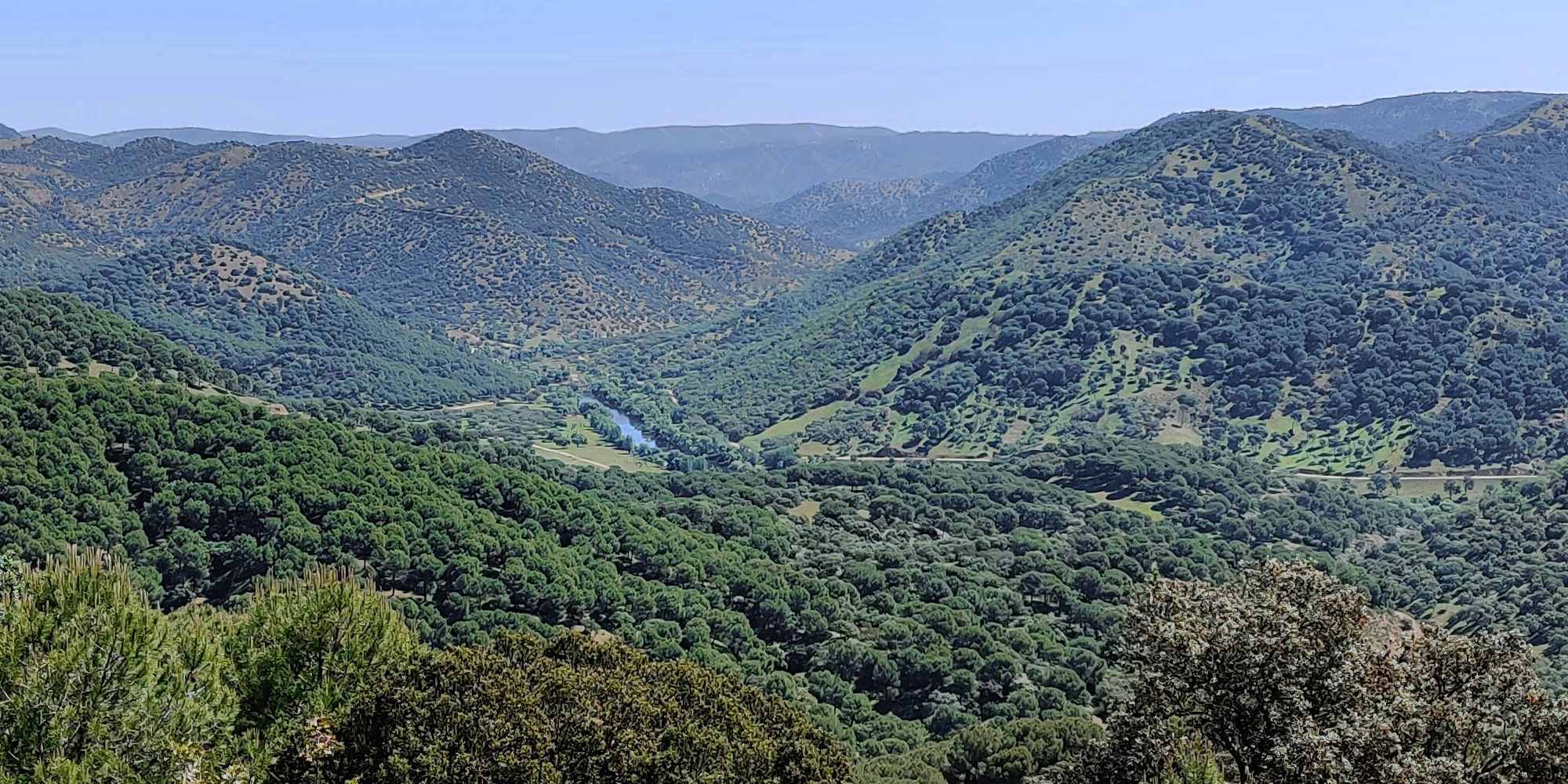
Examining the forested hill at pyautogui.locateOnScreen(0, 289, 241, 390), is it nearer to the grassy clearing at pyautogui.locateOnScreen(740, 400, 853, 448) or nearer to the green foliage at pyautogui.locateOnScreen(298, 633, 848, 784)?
the green foliage at pyautogui.locateOnScreen(298, 633, 848, 784)

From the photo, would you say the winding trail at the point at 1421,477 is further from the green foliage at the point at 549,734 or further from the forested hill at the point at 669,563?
the green foliage at the point at 549,734

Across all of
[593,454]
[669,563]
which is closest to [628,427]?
[593,454]

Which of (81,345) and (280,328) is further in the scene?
(280,328)

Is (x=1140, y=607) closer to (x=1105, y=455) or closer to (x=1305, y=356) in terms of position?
(x=1105, y=455)

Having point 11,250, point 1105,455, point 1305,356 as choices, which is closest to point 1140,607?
point 1105,455

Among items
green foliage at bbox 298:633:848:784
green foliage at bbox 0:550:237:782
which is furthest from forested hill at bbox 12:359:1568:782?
green foliage at bbox 298:633:848:784

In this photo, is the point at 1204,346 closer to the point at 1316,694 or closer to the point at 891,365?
the point at 891,365

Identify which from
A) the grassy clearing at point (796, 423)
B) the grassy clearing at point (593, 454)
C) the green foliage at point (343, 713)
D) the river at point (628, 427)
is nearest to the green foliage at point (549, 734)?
the green foliage at point (343, 713)

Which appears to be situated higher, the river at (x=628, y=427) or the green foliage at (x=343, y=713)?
the green foliage at (x=343, y=713)

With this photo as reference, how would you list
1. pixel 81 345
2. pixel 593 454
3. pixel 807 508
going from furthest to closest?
pixel 593 454
pixel 807 508
pixel 81 345
